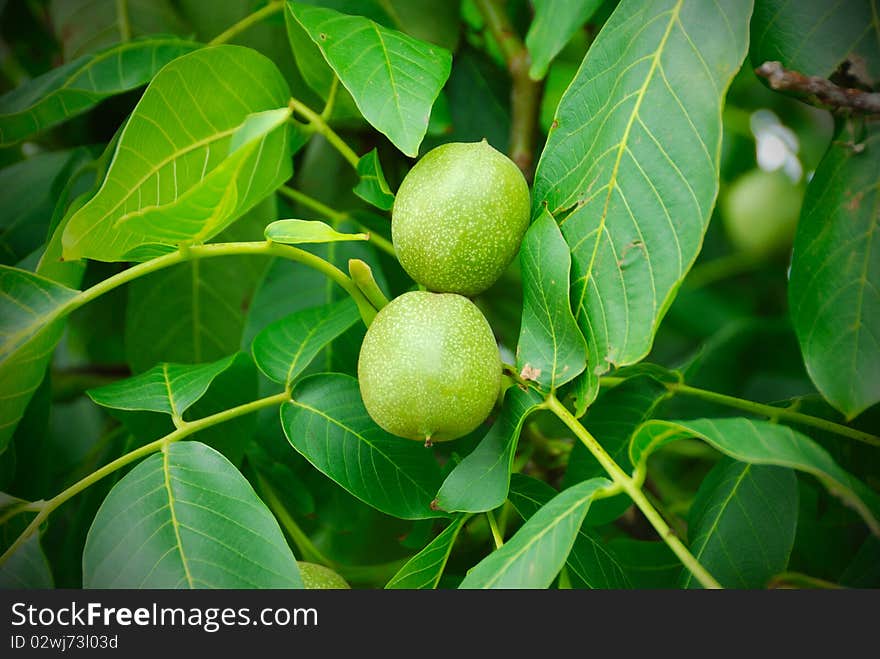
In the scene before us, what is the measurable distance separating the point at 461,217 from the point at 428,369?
13cm

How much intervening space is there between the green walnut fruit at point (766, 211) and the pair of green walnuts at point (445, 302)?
0.76 meters

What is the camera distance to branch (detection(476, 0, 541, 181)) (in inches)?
37.4

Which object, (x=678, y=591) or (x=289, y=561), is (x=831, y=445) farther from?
(x=289, y=561)

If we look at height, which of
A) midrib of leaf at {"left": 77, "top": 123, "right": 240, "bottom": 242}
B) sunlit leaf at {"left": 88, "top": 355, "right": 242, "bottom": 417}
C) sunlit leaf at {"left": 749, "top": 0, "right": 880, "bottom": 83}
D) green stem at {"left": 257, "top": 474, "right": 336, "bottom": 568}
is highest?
sunlit leaf at {"left": 749, "top": 0, "right": 880, "bottom": 83}

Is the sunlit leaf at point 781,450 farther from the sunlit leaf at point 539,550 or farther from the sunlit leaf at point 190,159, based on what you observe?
the sunlit leaf at point 190,159

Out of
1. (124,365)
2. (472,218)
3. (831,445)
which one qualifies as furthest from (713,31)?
(124,365)

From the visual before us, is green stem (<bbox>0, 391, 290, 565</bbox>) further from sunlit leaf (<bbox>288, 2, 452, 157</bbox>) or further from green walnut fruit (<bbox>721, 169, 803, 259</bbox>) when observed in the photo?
green walnut fruit (<bbox>721, 169, 803, 259</bbox>)

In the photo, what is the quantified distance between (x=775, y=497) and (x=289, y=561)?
15.1 inches

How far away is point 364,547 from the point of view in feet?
3.33

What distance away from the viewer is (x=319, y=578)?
711mm

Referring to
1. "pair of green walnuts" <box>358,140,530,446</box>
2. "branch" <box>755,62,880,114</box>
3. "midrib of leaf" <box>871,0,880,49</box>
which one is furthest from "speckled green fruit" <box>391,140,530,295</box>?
"midrib of leaf" <box>871,0,880,49</box>

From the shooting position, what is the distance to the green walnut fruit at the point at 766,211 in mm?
1283

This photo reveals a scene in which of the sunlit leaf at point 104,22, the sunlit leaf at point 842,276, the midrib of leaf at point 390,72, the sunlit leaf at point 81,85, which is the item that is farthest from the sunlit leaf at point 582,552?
the sunlit leaf at point 104,22

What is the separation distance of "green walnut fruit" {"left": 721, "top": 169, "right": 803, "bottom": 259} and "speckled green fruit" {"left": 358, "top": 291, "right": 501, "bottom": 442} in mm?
828
